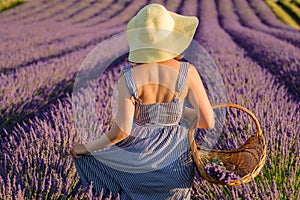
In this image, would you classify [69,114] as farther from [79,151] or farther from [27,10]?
[27,10]

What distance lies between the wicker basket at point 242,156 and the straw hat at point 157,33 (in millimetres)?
391

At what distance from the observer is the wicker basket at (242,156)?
175 centimetres

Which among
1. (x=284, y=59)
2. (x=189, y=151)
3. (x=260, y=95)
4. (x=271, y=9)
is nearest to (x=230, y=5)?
(x=271, y=9)

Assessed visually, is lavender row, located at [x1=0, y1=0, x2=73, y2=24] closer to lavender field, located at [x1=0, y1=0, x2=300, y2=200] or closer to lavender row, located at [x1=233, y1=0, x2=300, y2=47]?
lavender field, located at [x1=0, y1=0, x2=300, y2=200]

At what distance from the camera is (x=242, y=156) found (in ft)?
6.52

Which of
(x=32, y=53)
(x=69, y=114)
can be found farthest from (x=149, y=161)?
(x=32, y=53)

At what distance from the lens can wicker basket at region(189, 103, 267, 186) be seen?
5.74 feet

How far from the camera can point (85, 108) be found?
2.72m

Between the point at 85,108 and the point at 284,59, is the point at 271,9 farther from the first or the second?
the point at 85,108

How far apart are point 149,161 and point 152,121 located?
0.61 ft

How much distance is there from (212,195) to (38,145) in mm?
857

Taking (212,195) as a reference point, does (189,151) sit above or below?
above

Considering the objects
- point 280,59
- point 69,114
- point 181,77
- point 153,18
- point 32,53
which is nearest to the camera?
point 153,18

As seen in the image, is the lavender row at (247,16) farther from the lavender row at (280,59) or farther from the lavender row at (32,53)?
the lavender row at (32,53)
